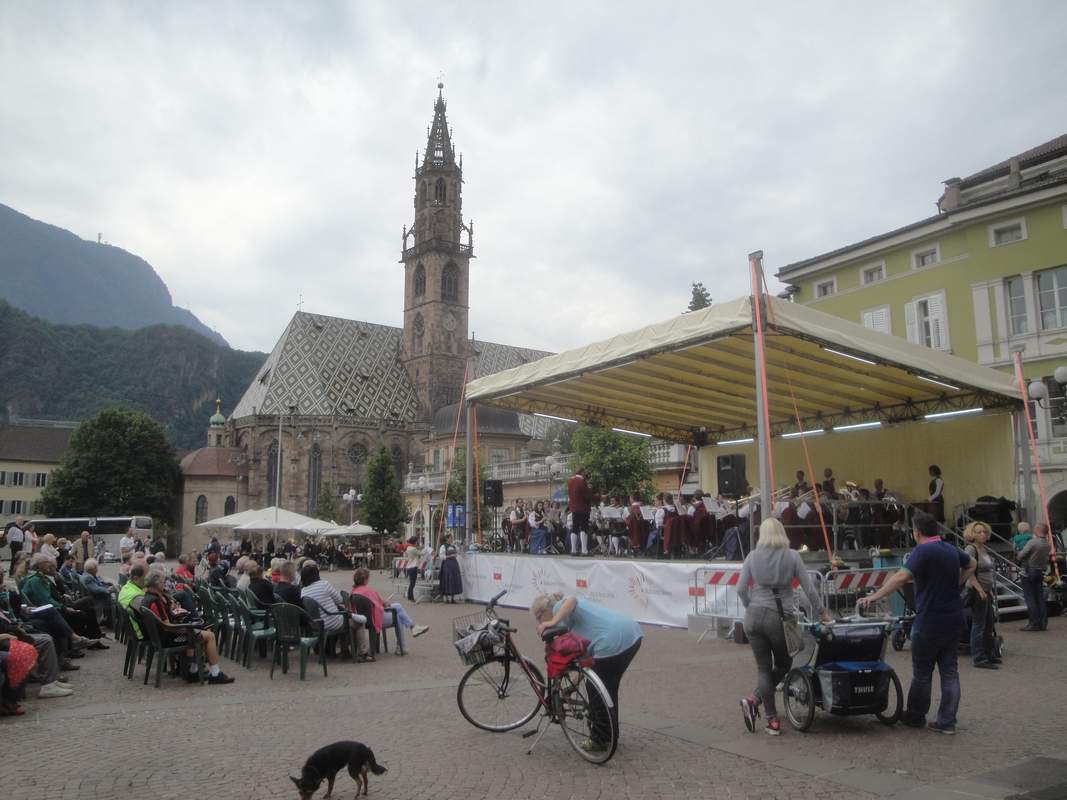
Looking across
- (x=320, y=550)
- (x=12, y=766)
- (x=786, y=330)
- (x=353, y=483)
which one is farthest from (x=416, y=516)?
(x=12, y=766)

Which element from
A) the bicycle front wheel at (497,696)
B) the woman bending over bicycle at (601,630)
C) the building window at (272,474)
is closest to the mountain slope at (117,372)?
the building window at (272,474)

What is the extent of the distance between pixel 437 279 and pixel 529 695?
68372 millimetres

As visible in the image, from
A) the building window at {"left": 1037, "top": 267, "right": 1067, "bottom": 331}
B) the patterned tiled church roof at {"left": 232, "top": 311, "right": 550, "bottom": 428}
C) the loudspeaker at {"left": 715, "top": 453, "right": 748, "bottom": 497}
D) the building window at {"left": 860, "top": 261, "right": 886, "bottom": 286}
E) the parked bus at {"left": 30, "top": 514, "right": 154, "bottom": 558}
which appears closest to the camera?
the loudspeaker at {"left": 715, "top": 453, "right": 748, "bottom": 497}

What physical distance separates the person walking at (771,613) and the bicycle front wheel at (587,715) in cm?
138

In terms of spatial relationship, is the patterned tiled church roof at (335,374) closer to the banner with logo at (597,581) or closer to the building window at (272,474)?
the building window at (272,474)

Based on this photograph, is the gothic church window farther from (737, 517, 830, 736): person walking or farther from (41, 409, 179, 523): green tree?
(737, 517, 830, 736): person walking

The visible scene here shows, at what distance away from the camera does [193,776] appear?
18.5ft

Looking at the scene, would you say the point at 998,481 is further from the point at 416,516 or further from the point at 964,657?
the point at 416,516

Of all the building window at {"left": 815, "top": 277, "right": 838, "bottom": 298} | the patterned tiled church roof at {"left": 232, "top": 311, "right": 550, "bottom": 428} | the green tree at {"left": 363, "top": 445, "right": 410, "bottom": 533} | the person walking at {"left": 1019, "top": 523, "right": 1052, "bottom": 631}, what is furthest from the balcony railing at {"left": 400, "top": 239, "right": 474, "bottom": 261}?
the person walking at {"left": 1019, "top": 523, "right": 1052, "bottom": 631}

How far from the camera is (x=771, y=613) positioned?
6504 mm

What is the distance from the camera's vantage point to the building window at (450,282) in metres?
73.9

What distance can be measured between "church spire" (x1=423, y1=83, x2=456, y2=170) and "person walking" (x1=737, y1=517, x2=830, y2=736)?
71920 millimetres

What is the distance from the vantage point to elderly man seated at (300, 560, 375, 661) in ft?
34.2

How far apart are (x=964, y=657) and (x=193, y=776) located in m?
8.76
